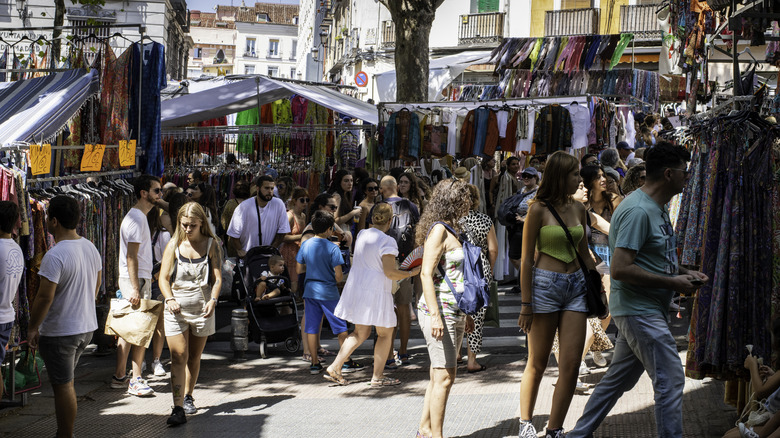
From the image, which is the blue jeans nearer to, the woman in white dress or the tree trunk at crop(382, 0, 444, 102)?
the woman in white dress

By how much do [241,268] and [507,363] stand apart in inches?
129

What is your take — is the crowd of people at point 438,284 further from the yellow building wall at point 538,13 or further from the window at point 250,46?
the window at point 250,46

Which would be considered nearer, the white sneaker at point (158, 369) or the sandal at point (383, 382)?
the sandal at point (383, 382)

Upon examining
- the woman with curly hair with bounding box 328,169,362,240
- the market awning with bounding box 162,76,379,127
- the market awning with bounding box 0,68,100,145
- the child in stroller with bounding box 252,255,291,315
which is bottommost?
the child in stroller with bounding box 252,255,291,315

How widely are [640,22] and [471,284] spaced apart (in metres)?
30.1

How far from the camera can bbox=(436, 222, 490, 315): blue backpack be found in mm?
5742

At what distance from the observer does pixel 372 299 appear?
7492 millimetres

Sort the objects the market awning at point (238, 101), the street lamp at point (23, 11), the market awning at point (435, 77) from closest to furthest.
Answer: the market awning at point (238, 101) < the market awning at point (435, 77) < the street lamp at point (23, 11)

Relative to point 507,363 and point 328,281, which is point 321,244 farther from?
point 507,363

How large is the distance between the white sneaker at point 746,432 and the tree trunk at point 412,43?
479 inches

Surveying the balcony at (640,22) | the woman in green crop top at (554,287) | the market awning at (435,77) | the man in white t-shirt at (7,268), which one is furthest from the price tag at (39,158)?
the balcony at (640,22)

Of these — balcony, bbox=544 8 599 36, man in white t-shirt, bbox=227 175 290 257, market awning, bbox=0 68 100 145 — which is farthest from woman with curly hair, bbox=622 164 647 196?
balcony, bbox=544 8 599 36

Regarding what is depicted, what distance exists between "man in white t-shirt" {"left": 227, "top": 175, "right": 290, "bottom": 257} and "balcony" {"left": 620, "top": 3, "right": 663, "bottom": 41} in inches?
1022

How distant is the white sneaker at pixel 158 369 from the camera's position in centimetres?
805
